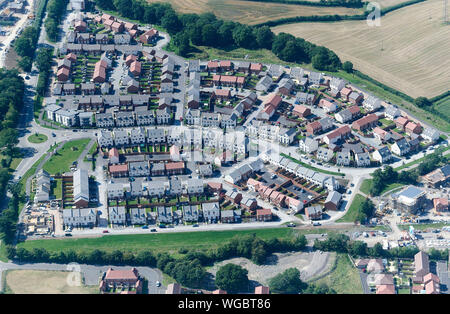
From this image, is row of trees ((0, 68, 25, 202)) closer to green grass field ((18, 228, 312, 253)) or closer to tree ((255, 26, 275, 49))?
green grass field ((18, 228, 312, 253))

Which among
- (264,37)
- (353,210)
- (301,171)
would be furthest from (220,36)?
(353,210)

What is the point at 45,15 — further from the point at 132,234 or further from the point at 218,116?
the point at 132,234

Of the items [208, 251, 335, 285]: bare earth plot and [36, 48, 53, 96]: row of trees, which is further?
[36, 48, 53, 96]: row of trees

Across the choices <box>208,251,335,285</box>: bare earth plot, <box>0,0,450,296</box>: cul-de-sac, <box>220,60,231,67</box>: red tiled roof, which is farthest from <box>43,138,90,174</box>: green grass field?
<box>220,60,231,67</box>: red tiled roof

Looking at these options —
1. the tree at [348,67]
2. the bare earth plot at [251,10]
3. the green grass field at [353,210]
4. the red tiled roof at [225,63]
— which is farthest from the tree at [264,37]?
the green grass field at [353,210]

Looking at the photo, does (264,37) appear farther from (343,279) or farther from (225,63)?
(343,279)
